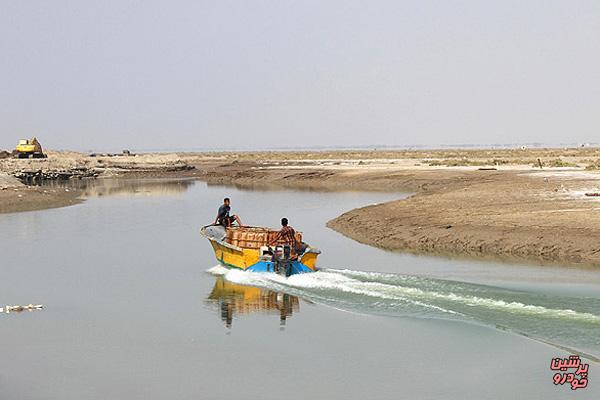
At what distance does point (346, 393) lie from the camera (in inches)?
543

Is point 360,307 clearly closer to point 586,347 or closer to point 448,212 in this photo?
point 586,347

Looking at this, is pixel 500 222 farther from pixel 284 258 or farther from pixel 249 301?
pixel 249 301

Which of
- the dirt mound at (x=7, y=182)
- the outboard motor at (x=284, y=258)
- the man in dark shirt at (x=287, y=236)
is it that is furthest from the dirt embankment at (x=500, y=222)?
the dirt mound at (x=7, y=182)

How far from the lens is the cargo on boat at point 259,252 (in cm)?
2364

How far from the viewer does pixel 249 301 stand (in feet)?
72.1

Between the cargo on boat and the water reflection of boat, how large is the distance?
3.27 feet

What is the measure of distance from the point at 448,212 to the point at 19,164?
69040 millimetres

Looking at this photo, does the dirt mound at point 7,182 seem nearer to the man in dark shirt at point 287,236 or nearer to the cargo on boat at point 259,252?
the cargo on boat at point 259,252

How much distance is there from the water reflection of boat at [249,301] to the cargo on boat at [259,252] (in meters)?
1.00

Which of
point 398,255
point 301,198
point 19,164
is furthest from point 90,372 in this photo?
point 19,164

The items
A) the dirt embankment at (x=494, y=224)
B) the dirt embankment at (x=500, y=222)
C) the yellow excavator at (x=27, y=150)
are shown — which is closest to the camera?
the dirt embankment at (x=494, y=224)

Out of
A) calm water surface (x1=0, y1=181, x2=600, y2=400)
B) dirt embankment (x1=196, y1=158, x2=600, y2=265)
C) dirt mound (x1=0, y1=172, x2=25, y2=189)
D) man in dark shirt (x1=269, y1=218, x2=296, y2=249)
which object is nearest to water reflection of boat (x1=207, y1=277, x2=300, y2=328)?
calm water surface (x1=0, y1=181, x2=600, y2=400)

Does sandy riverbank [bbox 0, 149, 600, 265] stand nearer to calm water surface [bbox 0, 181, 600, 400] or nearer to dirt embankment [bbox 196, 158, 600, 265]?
dirt embankment [bbox 196, 158, 600, 265]

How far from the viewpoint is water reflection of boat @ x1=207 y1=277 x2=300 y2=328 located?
806 inches
